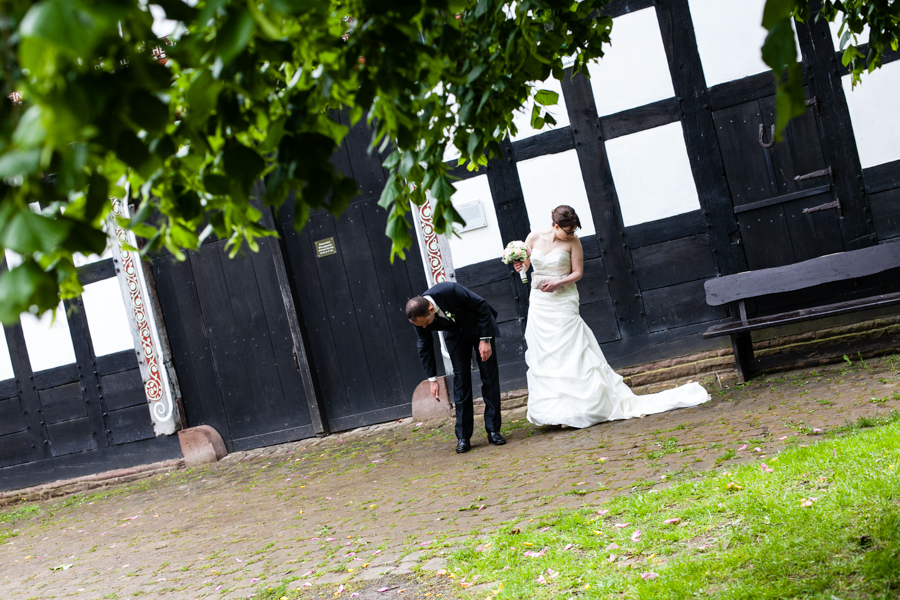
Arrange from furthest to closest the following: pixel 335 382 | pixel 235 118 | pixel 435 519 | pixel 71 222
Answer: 1. pixel 335 382
2. pixel 435 519
3. pixel 235 118
4. pixel 71 222

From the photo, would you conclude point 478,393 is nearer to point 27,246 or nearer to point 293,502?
point 293,502

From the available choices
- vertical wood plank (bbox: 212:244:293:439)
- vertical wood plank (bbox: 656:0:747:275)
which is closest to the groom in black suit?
vertical wood plank (bbox: 656:0:747:275)

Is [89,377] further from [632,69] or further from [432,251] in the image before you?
[632,69]

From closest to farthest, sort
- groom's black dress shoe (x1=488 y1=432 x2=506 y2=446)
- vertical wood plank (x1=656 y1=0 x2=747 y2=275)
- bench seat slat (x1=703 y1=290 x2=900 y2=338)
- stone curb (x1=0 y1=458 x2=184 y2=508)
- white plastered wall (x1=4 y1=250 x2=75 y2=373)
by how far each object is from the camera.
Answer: bench seat slat (x1=703 y1=290 x2=900 y2=338) → groom's black dress shoe (x1=488 y1=432 x2=506 y2=446) → vertical wood plank (x1=656 y1=0 x2=747 y2=275) → stone curb (x1=0 y1=458 x2=184 y2=508) → white plastered wall (x1=4 y1=250 x2=75 y2=373)

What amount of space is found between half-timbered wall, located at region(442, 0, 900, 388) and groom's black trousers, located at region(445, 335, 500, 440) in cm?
128

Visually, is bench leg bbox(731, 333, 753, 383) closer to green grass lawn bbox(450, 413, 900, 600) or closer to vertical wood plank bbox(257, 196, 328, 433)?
green grass lawn bbox(450, 413, 900, 600)

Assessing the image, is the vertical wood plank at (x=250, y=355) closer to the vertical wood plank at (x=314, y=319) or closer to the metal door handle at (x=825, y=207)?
the vertical wood plank at (x=314, y=319)

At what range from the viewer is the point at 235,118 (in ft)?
4.90

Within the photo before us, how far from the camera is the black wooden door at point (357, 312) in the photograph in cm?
843

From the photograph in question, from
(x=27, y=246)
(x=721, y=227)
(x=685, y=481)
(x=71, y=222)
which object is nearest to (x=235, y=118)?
(x=71, y=222)

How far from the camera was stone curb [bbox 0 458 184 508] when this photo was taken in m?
8.91

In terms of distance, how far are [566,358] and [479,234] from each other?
1.76 meters

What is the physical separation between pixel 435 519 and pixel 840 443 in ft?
7.48

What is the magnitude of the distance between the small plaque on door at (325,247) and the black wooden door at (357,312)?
1cm
